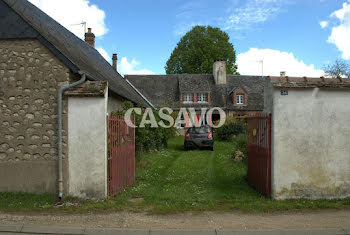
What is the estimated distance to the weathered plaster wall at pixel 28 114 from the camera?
741cm

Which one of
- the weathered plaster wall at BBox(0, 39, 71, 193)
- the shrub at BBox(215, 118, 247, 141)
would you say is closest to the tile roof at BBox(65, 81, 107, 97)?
the weathered plaster wall at BBox(0, 39, 71, 193)

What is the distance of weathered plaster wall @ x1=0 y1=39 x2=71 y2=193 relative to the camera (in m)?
7.41

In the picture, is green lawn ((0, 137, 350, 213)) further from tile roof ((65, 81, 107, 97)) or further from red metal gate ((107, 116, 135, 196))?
tile roof ((65, 81, 107, 97))

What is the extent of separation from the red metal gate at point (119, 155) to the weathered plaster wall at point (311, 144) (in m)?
3.76

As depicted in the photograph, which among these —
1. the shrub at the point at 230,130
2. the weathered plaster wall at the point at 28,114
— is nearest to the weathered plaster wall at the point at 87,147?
the weathered plaster wall at the point at 28,114

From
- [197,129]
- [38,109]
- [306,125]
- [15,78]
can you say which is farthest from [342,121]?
[197,129]

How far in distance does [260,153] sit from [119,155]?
3.61 m

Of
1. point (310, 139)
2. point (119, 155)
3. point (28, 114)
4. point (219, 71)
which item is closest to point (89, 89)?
point (28, 114)

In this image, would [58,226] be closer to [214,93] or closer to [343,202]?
[343,202]

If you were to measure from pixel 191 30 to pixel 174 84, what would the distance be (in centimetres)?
944

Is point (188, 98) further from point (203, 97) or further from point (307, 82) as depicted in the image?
point (307, 82)

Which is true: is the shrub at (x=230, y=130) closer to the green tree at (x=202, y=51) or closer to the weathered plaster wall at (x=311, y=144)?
the weathered plaster wall at (x=311, y=144)

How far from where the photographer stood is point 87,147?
7.13m

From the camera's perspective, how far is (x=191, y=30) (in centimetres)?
4144
